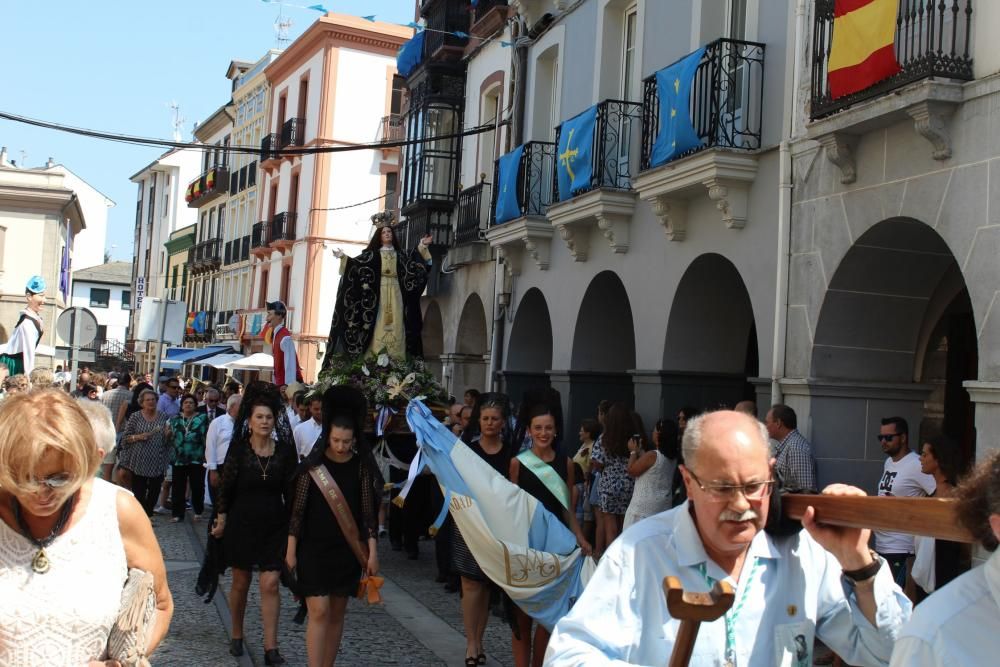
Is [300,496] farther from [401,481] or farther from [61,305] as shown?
[61,305]

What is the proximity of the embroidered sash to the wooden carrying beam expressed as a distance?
17.1 feet

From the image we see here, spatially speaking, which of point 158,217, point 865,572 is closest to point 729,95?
point 865,572

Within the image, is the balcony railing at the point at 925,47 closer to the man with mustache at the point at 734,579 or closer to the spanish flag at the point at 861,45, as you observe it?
the spanish flag at the point at 861,45

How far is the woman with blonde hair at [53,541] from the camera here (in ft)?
11.3

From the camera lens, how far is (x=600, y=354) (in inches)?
680

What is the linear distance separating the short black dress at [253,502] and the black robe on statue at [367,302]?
5.98 meters

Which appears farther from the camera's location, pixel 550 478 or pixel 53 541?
pixel 550 478

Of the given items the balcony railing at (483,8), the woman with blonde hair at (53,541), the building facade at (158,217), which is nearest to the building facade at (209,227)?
the building facade at (158,217)

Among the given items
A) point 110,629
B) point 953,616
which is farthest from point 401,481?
point 953,616

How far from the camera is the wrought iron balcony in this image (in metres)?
55.8

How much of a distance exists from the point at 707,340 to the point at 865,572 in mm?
11426

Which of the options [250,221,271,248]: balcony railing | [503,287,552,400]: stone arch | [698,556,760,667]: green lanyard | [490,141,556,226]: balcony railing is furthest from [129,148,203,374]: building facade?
[698,556,760,667]: green lanyard

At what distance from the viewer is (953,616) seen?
8.06 feet

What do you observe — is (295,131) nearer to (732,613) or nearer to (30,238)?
(30,238)
